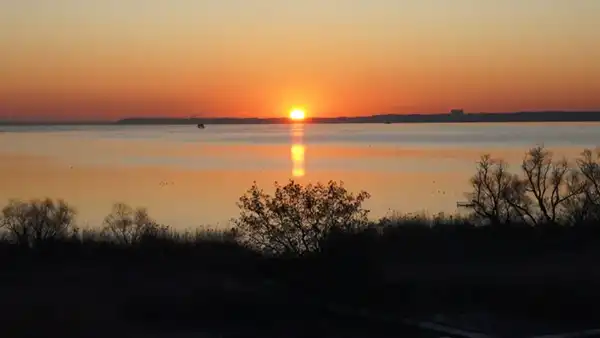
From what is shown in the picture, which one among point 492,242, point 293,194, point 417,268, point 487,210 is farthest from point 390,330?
point 487,210

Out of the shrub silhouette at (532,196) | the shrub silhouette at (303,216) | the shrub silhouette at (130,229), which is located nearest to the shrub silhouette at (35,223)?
the shrub silhouette at (130,229)

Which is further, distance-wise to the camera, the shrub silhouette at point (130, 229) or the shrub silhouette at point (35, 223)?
the shrub silhouette at point (35, 223)

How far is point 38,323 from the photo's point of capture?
9.71m

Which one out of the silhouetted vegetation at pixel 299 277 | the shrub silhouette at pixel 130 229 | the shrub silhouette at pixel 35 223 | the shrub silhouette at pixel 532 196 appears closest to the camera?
the silhouetted vegetation at pixel 299 277

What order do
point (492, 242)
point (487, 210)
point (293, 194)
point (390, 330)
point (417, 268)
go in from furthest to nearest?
point (487, 210), point (492, 242), point (417, 268), point (293, 194), point (390, 330)

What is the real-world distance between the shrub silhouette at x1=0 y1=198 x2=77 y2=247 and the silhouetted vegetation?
9.61 feet

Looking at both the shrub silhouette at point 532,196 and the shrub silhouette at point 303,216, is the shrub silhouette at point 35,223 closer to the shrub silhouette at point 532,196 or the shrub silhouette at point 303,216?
the shrub silhouette at point 303,216

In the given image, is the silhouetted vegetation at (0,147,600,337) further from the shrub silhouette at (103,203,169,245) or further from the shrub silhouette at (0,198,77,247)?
the shrub silhouette at (0,198,77,247)

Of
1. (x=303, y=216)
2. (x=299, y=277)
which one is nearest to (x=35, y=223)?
(x=303, y=216)

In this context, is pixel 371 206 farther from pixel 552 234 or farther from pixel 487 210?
pixel 552 234

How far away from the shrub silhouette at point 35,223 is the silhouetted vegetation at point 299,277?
293 centimetres

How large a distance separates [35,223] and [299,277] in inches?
722

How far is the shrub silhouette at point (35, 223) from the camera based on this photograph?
25.8 metres

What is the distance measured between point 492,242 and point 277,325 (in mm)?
12630
